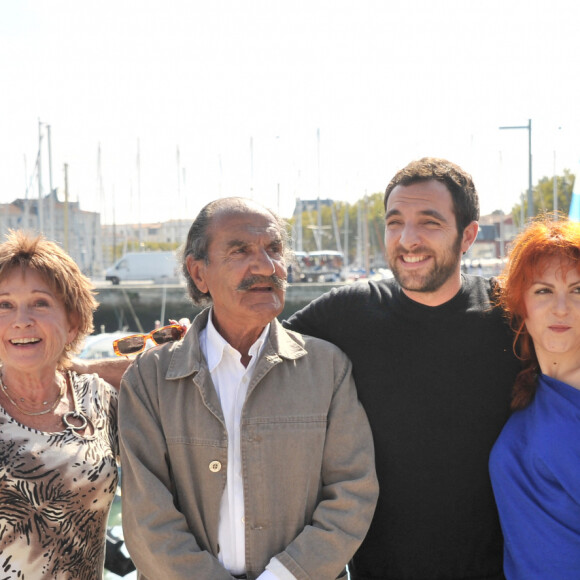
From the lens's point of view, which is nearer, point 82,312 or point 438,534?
point 438,534

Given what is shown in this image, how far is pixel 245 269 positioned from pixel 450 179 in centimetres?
106

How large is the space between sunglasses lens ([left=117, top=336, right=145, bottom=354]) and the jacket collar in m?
0.52

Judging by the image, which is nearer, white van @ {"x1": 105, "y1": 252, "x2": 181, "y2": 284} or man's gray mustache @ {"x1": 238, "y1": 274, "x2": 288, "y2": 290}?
man's gray mustache @ {"x1": 238, "y1": 274, "x2": 288, "y2": 290}

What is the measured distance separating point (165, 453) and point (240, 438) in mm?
313

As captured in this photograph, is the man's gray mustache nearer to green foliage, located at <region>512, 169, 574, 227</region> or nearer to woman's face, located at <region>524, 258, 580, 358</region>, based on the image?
woman's face, located at <region>524, 258, 580, 358</region>

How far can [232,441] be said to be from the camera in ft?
8.13

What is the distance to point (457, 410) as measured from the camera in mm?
2703

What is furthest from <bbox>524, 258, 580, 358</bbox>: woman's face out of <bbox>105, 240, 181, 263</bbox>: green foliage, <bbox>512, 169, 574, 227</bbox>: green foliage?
<bbox>105, 240, 181, 263</bbox>: green foliage

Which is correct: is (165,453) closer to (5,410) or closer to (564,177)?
(5,410)

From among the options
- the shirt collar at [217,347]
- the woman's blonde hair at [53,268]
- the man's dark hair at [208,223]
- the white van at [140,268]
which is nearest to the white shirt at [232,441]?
the shirt collar at [217,347]

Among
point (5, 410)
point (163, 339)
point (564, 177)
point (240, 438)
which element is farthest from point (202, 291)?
point (564, 177)

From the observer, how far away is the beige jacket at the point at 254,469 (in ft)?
7.74

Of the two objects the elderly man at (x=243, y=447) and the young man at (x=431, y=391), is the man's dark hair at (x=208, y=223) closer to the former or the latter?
the elderly man at (x=243, y=447)

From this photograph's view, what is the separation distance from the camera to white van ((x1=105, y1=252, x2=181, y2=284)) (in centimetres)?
3841
